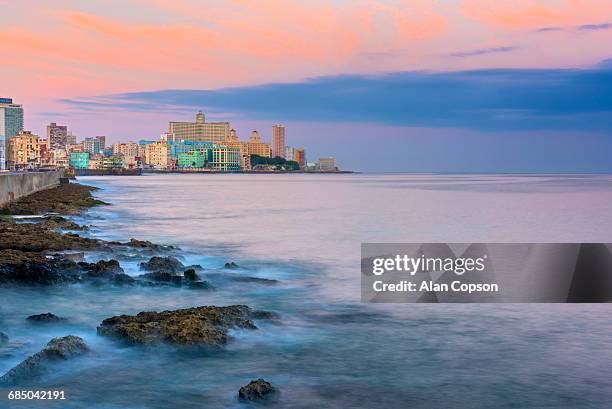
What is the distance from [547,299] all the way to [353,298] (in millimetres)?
4282

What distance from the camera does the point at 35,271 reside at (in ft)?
41.5

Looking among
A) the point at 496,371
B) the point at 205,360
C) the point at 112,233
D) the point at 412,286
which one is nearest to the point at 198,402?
the point at 205,360

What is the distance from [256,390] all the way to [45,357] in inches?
109

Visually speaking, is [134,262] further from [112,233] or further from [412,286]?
[112,233]

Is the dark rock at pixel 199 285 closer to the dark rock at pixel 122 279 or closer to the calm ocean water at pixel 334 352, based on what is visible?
the calm ocean water at pixel 334 352

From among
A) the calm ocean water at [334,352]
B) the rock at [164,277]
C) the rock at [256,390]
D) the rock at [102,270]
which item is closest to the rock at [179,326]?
the calm ocean water at [334,352]

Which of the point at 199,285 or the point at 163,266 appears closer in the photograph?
the point at 199,285

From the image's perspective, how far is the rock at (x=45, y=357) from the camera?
7082 mm

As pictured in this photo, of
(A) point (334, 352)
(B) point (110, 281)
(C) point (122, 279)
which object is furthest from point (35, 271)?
(A) point (334, 352)

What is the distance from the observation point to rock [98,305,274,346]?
8.57 meters

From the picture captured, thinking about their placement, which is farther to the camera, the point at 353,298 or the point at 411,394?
the point at 353,298

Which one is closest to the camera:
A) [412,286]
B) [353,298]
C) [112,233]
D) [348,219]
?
[353,298]

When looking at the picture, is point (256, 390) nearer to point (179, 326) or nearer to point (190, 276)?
point (179, 326)

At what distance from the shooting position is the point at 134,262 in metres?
15.9
